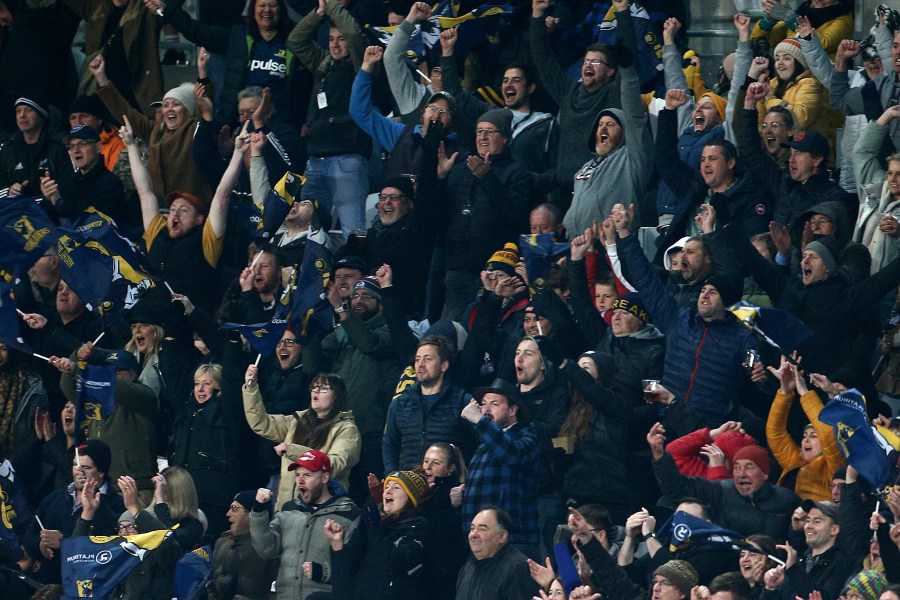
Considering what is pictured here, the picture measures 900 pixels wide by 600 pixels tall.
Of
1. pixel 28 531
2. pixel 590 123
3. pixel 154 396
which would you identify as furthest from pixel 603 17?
pixel 28 531

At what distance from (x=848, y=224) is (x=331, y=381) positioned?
3.24m

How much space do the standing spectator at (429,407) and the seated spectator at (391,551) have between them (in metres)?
0.52

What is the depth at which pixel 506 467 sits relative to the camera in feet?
42.7

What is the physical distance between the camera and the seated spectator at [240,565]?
45.2ft

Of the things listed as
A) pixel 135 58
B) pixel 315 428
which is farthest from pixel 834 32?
pixel 135 58

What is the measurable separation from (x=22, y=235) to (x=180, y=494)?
274 centimetres

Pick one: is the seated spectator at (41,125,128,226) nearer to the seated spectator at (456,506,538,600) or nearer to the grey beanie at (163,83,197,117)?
the grey beanie at (163,83,197,117)

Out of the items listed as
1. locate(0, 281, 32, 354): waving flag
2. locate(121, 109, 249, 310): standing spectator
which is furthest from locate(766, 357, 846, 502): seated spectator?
locate(0, 281, 32, 354): waving flag

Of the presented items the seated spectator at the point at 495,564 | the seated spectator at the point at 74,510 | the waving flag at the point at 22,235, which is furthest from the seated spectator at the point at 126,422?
the seated spectator at the point at 495,564

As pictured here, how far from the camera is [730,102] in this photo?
568 inches

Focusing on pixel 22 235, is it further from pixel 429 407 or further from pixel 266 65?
pixel 429 407

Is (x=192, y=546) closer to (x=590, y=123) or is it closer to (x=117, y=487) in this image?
(x=117, y=487)

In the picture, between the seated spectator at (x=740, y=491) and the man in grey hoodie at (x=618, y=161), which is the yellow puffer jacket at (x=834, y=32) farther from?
the seated spectator at (x=740, y=491)

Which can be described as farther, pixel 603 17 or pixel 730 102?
pixel 603 17
